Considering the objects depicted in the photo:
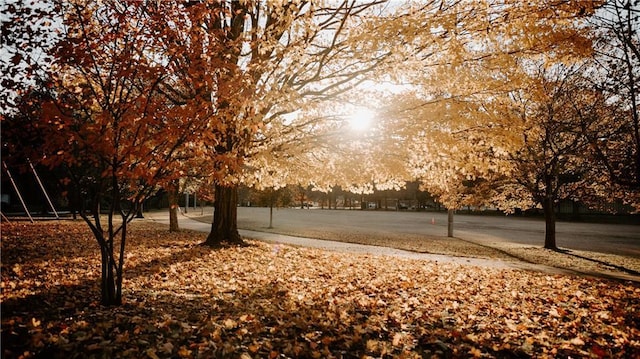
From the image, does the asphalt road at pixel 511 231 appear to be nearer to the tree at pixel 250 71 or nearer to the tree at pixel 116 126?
the tree at pixel 250 71

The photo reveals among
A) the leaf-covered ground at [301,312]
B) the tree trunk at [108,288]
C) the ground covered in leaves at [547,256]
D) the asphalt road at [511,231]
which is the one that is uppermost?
the tree trunk at [108,288]

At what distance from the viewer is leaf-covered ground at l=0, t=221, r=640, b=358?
3.90 m

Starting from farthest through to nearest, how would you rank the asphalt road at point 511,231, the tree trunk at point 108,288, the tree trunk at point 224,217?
the asphalt road at point 511,231 < the tree trunk at point 224,217 < the tree trunk at point 108,288

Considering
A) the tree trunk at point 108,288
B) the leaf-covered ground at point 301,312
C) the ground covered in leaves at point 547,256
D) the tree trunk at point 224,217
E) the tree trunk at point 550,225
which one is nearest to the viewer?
the leaf-covered ground at point 301,312

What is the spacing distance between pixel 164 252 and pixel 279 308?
5.87 metres

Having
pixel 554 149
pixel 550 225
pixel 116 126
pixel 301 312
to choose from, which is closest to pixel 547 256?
pixel 550 225

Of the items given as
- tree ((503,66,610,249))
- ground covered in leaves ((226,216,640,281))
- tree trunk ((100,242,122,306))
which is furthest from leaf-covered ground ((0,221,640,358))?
tree ((503,66,610,249))

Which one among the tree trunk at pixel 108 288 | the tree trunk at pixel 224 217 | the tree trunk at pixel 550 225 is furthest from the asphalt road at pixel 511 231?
the tree trunk at pixel 108 288

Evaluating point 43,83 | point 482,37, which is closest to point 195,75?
point 43,83

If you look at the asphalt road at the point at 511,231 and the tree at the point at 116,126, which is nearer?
the tree at the point at 116,126

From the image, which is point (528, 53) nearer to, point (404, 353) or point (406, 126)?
point (406, 126)

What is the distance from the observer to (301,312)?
17.5ft

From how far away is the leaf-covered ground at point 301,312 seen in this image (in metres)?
3.90

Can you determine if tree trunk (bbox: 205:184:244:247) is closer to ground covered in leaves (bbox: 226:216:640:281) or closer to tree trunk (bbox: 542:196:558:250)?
ground covered in leaves (bbox: 226:216:640:281)
